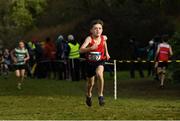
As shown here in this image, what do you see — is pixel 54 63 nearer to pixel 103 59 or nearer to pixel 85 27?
pixel 85 27

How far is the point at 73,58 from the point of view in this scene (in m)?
28.7

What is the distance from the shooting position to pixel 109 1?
40.1 metres

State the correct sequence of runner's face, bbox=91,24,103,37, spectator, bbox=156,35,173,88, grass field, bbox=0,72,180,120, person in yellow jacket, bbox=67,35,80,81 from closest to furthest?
grass field, bbox=0,72,180,120, runner's face, bbox=91,24,103,37, spectator, bbox=156,35,173,88, person in yellow jacket, bbox=67,35,80,81

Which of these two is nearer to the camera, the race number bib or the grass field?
the grass field

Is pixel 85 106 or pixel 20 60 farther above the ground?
pixel 20 60

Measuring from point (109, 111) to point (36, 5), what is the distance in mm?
38495

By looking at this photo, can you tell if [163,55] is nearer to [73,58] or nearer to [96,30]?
[73,58]

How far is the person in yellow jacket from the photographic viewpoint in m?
28.3

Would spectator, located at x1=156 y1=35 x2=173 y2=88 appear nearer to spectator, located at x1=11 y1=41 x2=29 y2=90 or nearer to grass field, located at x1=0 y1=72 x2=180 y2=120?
grass field, located at x1=0 y1=72 x2=180 y2=120

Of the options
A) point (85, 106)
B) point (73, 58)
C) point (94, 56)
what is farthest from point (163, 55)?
point (94, 56)

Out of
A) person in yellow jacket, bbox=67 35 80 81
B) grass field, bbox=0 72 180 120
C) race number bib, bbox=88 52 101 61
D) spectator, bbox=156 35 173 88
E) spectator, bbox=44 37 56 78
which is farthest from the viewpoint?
spectator, bbox=44 37 56 78

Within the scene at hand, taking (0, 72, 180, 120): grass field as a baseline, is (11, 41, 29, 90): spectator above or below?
above

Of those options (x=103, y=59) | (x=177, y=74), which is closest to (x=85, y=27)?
(x=177, y=74)

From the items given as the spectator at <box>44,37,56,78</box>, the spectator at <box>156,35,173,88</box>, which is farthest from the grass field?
the spectator at <box>44,37,56,78</box>
